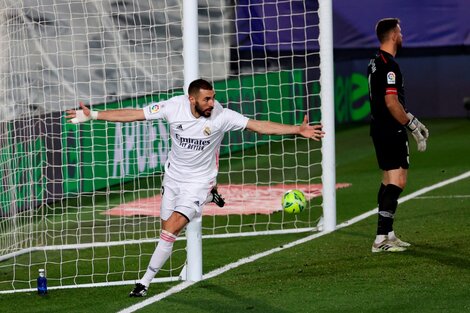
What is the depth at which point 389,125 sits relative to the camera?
1140 cm

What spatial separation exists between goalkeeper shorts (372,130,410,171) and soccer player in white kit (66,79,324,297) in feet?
6.80

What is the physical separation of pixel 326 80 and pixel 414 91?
1586 centimetres

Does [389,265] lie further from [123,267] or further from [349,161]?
[349,161]

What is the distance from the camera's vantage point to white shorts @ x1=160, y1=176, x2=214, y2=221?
9805mm

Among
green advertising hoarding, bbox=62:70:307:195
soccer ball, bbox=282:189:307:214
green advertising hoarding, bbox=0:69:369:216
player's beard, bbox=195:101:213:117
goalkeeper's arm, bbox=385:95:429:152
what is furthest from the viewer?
green advertising hoarding, bbox=62:70:307:195

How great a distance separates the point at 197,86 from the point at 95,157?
757 centimetres

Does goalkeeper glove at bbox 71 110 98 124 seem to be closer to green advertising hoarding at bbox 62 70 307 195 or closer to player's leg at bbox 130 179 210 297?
Answer: player's leg at bbox 130 179 210 297

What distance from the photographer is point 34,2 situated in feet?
42.4

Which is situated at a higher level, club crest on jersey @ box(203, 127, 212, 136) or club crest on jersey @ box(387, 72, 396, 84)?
club crest on jersey @ box(387, 72, 396, 84)

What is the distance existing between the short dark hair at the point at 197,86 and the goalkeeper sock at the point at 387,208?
2.70 m

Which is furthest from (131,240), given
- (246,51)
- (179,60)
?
(246,51)

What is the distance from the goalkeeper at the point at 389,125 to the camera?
11195 millimetres

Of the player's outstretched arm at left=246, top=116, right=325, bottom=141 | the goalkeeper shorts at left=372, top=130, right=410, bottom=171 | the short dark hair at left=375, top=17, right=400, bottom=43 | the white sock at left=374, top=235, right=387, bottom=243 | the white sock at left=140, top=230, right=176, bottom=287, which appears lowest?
the white sock at left=374, top=235, right=387, bottom=243

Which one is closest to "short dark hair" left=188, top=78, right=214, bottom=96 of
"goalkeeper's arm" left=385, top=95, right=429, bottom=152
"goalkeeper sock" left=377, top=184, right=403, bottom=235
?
"goalkeeper's arm" left=385, top=95, right=429, bottom=152
